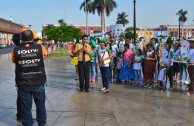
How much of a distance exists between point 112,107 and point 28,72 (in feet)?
8.31

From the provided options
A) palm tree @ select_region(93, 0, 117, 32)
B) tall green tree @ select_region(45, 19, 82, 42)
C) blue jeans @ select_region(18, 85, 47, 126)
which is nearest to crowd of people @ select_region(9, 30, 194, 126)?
blue jeans @ select_region(18, 85, 47, 126)

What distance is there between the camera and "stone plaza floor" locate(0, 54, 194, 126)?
14.2 feet

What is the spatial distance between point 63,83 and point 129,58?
2761 mm

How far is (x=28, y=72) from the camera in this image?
3.43 m

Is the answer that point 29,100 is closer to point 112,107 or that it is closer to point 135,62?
point 112,107

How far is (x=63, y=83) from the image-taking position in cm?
834

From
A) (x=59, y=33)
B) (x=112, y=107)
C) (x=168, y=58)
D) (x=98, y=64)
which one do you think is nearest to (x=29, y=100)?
(x=112, y=107)

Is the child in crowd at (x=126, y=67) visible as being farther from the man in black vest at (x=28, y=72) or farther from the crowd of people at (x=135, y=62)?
the man in black vest at (x=28, y=72)

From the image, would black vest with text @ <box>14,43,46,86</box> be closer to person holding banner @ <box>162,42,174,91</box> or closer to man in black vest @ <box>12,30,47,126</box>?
man in black vest @ <box>12,30,47,126</box>

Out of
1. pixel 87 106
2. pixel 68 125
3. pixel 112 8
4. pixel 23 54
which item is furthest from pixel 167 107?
pixel 112 8

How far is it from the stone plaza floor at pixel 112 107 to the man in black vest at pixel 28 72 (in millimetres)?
885

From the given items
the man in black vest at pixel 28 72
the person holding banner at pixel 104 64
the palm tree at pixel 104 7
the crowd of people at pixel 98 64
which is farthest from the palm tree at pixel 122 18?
the man in black vest at pixel 28 72

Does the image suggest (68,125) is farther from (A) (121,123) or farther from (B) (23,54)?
(B) (23,54)

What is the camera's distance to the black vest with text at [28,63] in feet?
11.1
